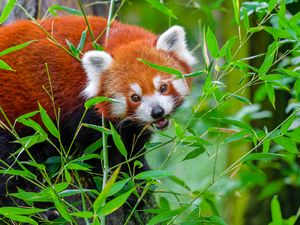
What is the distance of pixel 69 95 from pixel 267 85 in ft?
3.93

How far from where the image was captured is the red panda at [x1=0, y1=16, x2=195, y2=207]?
3635 millimetres

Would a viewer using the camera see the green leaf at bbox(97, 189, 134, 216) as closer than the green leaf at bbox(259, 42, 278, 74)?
Yes

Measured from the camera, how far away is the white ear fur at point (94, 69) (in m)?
3.58

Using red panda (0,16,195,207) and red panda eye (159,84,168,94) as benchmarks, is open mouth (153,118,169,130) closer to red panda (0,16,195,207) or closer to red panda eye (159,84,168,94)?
red panda (0,16,195,207)

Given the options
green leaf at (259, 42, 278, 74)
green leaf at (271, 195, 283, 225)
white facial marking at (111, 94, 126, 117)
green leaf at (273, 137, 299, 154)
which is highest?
green leaf at (259, 42, 278, 74)

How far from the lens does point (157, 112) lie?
355 cm

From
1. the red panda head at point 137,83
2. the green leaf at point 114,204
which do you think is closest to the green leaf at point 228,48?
the green leaf at point 114,204

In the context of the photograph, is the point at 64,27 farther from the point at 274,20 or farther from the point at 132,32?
the point at 274,20

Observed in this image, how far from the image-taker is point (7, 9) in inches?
108

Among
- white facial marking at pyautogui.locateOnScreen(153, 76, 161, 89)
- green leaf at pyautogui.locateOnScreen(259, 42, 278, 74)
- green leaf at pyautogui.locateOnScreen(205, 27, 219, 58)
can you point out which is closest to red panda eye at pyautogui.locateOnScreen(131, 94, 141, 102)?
white facial marking at pyautogui.locateOnScreen(153, 76, 161, 89)

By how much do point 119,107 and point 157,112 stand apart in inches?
10.3

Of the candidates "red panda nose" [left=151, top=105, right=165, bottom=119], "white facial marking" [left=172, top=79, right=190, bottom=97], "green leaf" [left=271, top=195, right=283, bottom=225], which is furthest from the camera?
"white facial marking" [left=172, top=79, right=190, bottom=97]

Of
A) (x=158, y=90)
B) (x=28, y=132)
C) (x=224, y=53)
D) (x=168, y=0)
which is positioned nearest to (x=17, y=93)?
(x=28, y=132)

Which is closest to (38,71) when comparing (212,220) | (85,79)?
(85,79)
